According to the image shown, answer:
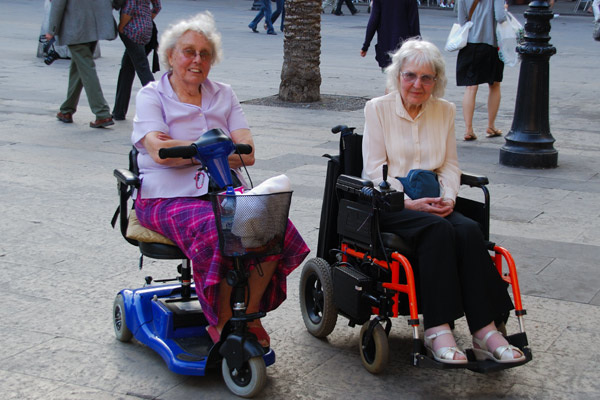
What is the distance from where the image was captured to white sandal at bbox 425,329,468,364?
352 centimetres

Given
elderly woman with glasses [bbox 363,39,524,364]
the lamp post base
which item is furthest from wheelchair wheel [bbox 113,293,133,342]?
the lamp post base

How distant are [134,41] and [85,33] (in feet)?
1.81

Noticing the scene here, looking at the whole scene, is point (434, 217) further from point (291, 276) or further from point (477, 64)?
point (477, 64)

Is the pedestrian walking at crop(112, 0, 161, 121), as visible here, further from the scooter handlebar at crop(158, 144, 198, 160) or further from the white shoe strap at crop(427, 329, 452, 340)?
the white shoe strap at crop(427, 329, 452, 340)

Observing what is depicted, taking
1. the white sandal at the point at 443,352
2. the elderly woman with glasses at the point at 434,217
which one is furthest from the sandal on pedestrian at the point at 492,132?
the white sandal at the point at 443,352

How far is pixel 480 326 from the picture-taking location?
3.67 m

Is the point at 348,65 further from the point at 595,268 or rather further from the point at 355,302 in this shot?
the point at 355,302

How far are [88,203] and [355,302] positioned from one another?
10.9 ft

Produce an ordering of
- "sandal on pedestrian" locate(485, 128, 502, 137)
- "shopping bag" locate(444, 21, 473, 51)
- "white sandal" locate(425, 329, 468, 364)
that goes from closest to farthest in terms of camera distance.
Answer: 1. "white sandal" locate(425, 329, 468, 364)
2. "shopping bag" locate(444, 21, 473, 51)
3. "sandal on pedestrian" locate(485, 128, 502, 137)

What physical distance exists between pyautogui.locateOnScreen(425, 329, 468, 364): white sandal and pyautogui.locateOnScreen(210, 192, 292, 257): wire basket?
2.59ft

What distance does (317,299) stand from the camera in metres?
4.25

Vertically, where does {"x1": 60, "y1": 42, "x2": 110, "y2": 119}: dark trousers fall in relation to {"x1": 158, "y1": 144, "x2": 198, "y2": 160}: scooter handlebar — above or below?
below

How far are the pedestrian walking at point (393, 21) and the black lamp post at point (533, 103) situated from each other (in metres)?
2.12

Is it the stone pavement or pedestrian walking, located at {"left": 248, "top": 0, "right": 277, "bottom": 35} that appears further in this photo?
pedestrian walking, located at {"left": 248, "top": 0, "right": 277, "bottom": 35}
